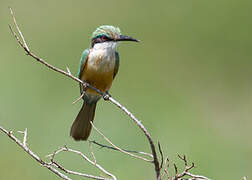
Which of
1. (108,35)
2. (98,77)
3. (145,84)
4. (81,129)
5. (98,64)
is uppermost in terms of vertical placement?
(145,84)

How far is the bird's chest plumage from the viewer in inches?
198

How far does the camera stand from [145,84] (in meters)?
9.45

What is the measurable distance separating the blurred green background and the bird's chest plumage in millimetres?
1889

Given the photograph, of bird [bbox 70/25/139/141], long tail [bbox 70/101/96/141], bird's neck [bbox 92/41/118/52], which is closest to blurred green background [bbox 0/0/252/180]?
long tail [bbox 70/101/96/141]

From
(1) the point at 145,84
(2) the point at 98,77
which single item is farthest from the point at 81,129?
(1) the point at 145,84

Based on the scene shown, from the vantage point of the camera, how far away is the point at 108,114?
818 centimetres

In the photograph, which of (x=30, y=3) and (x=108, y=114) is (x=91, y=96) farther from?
(x=30, y=3)

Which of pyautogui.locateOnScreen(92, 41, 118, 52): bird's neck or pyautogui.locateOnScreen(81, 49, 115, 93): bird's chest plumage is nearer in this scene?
pyautogui.locateOnScreen(92, 41, 118, 52): bird's neck

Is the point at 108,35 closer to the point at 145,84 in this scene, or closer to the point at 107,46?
the point at 107,46

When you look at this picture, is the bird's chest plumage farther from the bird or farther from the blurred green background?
the blurred green background

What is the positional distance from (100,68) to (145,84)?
4.44 m

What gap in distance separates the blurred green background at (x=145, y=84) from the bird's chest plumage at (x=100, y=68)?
1889mm

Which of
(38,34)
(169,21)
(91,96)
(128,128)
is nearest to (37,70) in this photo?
(38,34)

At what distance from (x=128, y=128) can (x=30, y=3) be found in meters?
4.45
